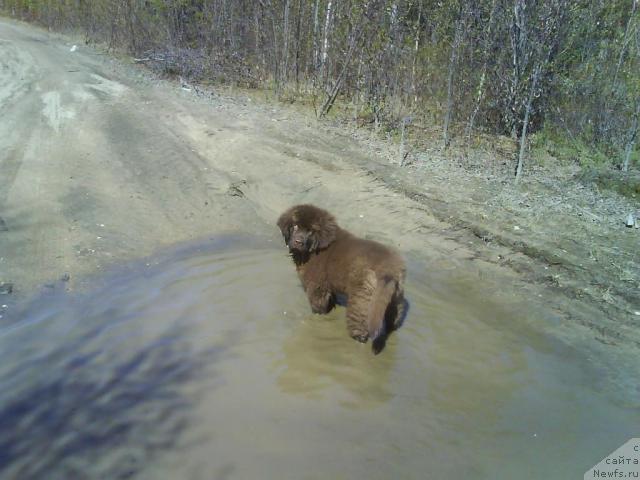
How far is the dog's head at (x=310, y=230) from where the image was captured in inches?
226

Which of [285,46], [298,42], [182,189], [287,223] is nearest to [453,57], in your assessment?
[298,42]

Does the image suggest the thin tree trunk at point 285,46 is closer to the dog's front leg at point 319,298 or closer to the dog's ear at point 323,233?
the dog's ear at point 323,233

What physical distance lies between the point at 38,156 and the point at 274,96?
29.2 ft

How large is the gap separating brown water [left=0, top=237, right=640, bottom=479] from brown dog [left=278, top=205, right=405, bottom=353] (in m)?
0.31

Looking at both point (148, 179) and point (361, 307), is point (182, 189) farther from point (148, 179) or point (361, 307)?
point (361, 307)

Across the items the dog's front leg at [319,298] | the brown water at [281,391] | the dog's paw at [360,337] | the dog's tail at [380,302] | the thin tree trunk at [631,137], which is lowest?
the brown water at [281,391]

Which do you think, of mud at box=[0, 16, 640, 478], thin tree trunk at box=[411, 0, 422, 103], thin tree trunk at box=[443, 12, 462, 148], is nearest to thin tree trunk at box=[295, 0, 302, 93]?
thin tree trunk at box=[411, 0, 422, 103]

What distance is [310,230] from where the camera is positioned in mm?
5773

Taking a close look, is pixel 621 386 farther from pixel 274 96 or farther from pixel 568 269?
pixel 274 96

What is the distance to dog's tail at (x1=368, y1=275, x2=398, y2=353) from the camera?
4922 mm

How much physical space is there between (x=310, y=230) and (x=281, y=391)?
1.77 meters

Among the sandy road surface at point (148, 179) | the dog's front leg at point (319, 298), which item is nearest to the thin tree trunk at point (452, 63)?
the sandy road surface at point (148, 179)

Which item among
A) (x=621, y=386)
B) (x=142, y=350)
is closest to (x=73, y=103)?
(x=142, y=350)

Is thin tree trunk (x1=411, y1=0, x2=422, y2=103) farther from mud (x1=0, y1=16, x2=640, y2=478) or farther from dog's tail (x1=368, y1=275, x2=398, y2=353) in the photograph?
dog's tail (x1=368, y1=275, x2=398, y2=353)
